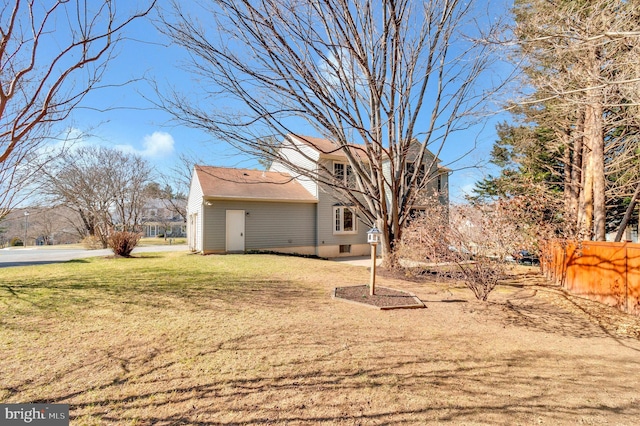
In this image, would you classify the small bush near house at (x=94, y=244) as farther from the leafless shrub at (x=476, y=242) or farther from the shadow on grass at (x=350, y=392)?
the leafless shrub at (x=476, y=242)

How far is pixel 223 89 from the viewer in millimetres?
7367

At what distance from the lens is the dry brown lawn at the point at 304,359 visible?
8.64 ft

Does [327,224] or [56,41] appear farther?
[327,224]

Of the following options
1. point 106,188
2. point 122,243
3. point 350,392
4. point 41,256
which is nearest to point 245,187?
point 122,243

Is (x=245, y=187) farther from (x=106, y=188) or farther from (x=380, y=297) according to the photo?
(x=106, y=188)

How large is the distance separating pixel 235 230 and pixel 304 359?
12.1 meters

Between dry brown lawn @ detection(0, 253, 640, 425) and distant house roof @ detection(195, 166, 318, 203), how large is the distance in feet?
27.0

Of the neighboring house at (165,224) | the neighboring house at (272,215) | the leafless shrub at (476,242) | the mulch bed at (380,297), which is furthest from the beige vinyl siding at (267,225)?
the neighboring house at (165,224)

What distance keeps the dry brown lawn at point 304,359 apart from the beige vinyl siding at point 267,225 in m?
7.75


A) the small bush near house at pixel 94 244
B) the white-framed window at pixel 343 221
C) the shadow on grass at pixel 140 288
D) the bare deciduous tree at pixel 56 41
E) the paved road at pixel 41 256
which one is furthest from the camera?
the small bush near house at pixel 94 244

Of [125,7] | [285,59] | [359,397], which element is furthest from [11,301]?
[285,59]

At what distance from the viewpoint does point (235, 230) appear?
14.9 metres

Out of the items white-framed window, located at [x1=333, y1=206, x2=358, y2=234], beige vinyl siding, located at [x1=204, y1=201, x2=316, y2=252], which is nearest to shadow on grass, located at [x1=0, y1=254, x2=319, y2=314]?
beige vinyl siding, located at [x1=204, y1=201, x2=316, y2=252]

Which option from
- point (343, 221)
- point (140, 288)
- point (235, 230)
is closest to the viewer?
point (140, 288)
